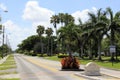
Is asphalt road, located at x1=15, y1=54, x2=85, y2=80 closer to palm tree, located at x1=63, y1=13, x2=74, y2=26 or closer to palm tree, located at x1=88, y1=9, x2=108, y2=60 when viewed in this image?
palm tree, located at x1=88, y1=9, x2=108, y2=60

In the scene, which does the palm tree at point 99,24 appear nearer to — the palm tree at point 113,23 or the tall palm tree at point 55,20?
the palm tree at point 113,23

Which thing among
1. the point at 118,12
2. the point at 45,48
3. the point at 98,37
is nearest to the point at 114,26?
the point at 118,12

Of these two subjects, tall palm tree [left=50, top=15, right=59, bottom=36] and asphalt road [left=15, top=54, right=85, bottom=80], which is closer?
asphalt road [left=15, top=54, right=85, bottom=80]

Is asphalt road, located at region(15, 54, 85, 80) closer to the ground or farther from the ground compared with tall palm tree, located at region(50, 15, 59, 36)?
closer to the ground

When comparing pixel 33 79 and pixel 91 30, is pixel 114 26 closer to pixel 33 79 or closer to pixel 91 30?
pixel 91 30

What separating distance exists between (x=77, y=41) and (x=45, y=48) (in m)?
89.8

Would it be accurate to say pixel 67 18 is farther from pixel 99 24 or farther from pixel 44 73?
pixel 44 73

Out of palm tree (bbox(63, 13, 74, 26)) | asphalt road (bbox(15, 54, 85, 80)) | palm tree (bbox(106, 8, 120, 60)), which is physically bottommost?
asphalt road (bbox(15, 54, 85, 80))

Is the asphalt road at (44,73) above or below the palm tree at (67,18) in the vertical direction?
below

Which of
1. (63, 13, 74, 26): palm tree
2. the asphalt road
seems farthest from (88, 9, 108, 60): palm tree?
(63, 13, 74, 26): palm tree

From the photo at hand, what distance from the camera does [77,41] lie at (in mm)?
87062

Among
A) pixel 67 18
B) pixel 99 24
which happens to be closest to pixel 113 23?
pixel 99 24

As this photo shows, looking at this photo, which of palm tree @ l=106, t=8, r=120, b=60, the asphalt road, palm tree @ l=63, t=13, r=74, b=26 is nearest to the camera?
the asphalt road

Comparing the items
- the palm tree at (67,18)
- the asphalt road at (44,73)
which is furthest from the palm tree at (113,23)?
the palm tree at (67,18)
